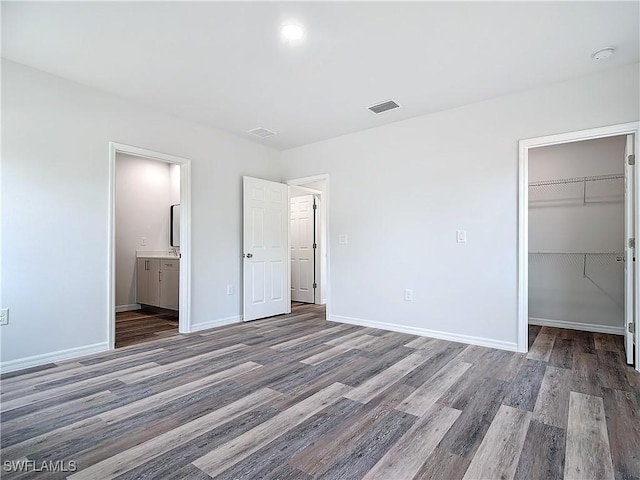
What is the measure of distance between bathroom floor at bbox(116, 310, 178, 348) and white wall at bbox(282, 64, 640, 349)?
87.0 inches

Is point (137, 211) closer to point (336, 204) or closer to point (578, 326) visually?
point (336, 204)

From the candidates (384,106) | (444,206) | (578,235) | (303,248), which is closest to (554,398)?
(444,206)

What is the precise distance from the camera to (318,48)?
2.59 metres

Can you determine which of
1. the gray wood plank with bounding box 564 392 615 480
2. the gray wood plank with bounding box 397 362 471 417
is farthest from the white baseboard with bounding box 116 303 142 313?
the gray wood plank with bounding box 564 392 615 480

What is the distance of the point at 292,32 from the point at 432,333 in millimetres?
3261

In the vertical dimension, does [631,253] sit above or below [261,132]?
below

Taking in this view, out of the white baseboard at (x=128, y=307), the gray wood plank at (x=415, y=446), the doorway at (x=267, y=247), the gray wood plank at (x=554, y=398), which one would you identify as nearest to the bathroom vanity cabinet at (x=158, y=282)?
the white baseboard at (x=128, y=307)

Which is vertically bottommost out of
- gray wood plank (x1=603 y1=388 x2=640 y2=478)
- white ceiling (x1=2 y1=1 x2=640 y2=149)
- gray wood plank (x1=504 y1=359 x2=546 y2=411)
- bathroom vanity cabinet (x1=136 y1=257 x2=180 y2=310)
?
gray wood plank (x1=504 y1=359 x2=546 y2=411)

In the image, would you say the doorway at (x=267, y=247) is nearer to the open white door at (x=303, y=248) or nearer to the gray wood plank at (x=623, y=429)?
the open white door at (x=303, y=248)

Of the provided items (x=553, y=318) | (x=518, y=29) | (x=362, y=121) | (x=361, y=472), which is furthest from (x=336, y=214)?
(x=361, y=472)

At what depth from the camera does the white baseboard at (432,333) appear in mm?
3406

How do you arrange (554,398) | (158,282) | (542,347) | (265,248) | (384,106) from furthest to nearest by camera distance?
(158,282), (265,248), (384,106), (542,347), (554,398)

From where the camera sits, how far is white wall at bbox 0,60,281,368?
110 inches

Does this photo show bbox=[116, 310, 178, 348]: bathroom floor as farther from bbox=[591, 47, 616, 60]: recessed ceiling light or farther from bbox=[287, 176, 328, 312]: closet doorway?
bbox=[591, 47, 616, 60]: recessed ceiling light
